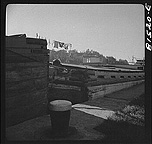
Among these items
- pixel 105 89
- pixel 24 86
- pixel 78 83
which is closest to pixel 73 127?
pixel 24 86

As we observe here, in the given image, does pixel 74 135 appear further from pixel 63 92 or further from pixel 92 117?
pixel 63 92

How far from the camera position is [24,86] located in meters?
4.98

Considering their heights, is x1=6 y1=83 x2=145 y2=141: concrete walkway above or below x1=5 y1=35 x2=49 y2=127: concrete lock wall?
below

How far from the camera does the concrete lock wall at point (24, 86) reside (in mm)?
4567

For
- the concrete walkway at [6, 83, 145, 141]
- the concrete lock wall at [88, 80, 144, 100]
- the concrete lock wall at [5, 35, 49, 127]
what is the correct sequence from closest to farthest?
the concrete walkway at [6, 83, 145, 141], the concrete lock wall at [5, 35, 49, 127], the concrete lock wall at [88, 80, 144, 100]

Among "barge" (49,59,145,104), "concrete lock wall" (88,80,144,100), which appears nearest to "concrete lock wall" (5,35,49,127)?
"barge" (49,59,145,104)

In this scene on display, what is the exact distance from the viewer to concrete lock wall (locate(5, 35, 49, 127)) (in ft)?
15.0

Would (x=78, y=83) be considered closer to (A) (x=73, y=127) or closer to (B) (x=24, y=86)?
(B) (x=24, y=86)

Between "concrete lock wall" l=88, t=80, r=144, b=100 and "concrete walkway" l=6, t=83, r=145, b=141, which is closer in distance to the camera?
"concrete walkway" l=6, t=83, r=145, b=141

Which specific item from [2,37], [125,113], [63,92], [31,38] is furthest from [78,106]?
[2,37]

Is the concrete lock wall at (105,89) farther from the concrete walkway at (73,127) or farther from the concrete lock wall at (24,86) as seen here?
the concrete lock wall at (24,86)

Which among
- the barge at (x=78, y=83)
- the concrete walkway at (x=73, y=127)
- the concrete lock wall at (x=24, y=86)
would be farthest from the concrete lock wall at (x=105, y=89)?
the concrete lock wall at (x=24, y=86)

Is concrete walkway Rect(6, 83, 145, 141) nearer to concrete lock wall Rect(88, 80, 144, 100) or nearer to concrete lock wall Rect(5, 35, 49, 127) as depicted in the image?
concrete lock wall Rect(5, 35, 49, 127)

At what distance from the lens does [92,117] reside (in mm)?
5539
